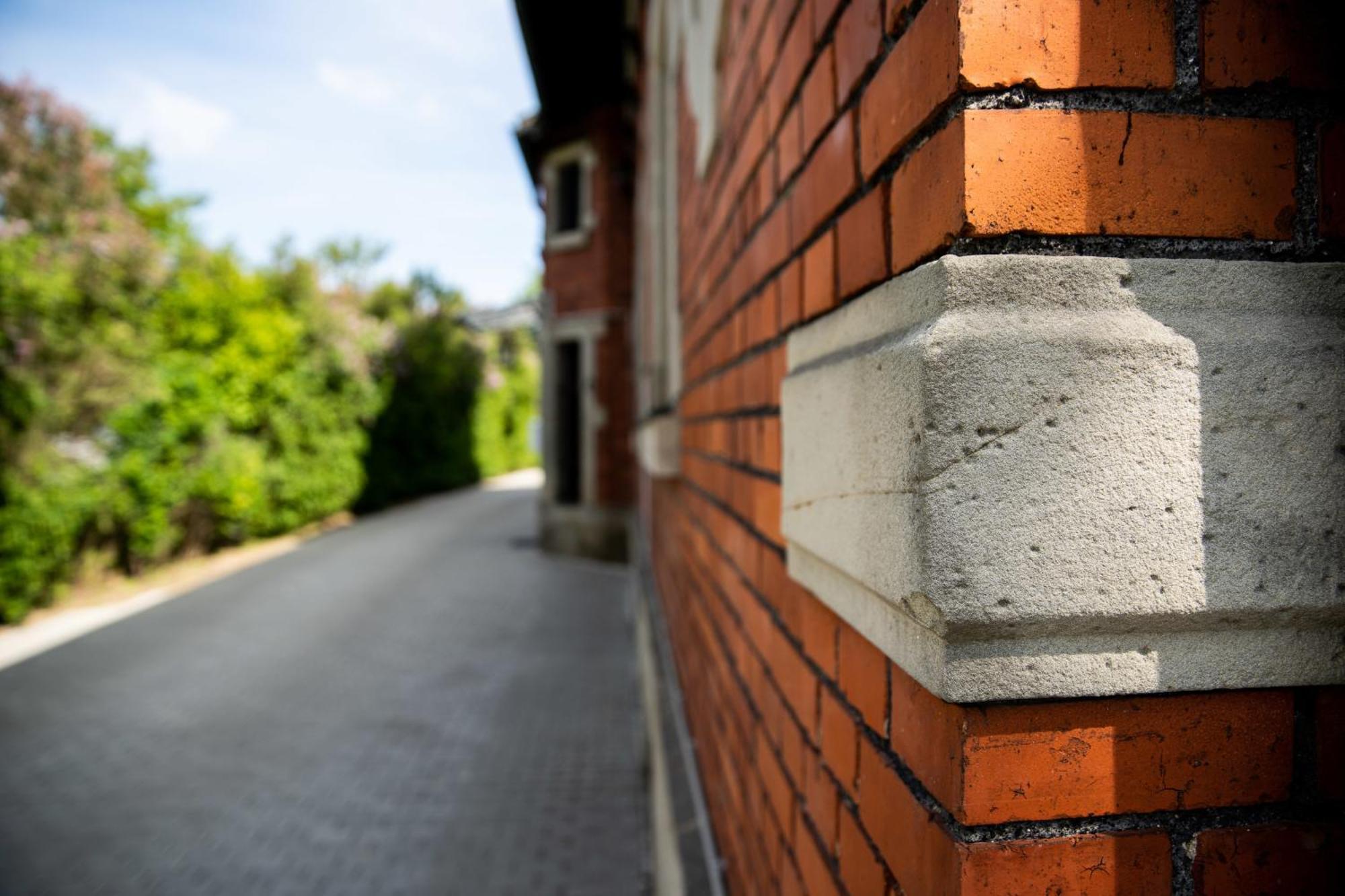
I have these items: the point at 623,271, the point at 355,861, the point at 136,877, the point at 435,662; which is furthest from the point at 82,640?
the point at 623,271

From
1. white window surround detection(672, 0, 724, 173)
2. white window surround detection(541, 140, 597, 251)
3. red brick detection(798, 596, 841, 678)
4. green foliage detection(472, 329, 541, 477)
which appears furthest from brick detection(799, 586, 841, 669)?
green foliage detection(472, 329, 541, 477)

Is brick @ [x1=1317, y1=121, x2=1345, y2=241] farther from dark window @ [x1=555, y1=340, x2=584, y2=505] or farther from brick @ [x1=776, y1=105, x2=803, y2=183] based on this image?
dark window @ [x1=555, y1=340, x2=584, y2=505]

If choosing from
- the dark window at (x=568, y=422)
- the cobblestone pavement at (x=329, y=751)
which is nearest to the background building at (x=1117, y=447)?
the cobblestone pavement at (x=329, y=751)

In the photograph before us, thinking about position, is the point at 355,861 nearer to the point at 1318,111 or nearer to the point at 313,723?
the point at 313,723

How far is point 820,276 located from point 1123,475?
0.45 meters

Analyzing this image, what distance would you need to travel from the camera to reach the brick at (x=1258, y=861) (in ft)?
1.88

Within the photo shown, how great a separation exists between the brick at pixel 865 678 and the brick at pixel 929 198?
39cm

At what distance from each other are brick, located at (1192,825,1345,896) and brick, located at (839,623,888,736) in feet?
0.85

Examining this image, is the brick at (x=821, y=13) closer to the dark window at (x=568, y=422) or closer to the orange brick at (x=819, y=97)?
the orange brick at (x=819, y=97)

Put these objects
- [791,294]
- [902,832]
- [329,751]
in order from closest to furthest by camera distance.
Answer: [902,832]
[791,294]
[329,751]

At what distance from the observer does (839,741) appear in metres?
0.85

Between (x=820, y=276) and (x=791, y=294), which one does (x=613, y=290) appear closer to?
(x=791, y=294)

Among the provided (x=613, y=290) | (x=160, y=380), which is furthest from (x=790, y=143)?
(x=160, y=380)

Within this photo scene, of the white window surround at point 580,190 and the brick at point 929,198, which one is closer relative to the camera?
the brick at point 929,198
